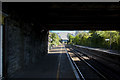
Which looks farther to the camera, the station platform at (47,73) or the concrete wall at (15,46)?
the station platform at (47,73)

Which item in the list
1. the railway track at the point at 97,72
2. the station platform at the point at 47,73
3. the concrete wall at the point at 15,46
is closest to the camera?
the concrete wall at the point at 15,46

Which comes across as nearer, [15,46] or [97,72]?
[15,46]

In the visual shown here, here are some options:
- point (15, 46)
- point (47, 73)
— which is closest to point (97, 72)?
point (47, 73)

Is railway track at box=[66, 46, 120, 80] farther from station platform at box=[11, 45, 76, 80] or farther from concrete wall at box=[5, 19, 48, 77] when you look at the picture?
concrete wall at box=[5, 19, 48, 77]

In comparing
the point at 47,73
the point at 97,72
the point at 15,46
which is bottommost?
the point at 97,72

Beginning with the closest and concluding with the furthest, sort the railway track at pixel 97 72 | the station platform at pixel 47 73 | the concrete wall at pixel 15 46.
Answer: the concrete wall at pixel 15 46, the station platform at pixel 47 73, the railway track at pixel 97 72

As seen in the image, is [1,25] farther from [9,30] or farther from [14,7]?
[14,7]

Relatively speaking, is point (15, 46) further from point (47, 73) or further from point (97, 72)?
point (97, 72)

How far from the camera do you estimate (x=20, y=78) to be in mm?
5457

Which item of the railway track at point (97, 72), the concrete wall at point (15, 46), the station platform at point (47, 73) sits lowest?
the railway track at point (97, 72)

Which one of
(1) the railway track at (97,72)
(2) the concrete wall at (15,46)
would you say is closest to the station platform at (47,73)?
(2) the concrete wall at (15,46)

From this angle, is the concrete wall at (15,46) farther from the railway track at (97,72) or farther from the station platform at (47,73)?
the railway track at (97,72)

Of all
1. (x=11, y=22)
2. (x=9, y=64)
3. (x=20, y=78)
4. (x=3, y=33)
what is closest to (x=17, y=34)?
(x=11, y=22)

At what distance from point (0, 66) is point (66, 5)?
16.9ft
